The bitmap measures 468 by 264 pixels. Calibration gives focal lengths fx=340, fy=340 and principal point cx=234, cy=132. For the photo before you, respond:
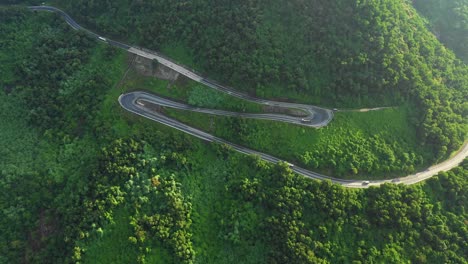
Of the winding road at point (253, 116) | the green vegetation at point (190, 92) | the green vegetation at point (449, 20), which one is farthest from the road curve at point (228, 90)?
the green vegetation at point (449, 20)

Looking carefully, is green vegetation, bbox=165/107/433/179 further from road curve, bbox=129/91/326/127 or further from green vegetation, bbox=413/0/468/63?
green vegetation, bbox=413/0/468/63

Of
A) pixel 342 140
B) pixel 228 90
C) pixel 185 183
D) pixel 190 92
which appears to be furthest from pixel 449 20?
pixel 185 183

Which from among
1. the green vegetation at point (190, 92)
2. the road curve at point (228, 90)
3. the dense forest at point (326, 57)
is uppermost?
the dense forest at point (326, 57)

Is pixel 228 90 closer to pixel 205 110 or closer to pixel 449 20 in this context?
pixel 205 110

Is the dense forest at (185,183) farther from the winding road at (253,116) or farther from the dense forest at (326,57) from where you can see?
the winding road at (253,116)

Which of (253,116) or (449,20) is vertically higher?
(449,20)

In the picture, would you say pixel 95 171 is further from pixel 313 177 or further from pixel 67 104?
pixel 313 177

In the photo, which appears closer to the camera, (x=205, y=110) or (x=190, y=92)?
(x=205, y=110)

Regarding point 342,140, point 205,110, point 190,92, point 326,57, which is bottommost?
point 205,110

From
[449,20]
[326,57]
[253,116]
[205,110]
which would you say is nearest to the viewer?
[326,57]
